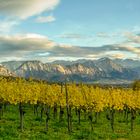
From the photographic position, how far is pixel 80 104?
67.6m

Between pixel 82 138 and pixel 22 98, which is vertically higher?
pixel 22 98

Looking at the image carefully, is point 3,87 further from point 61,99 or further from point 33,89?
point 61,99

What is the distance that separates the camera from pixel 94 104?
213 ft

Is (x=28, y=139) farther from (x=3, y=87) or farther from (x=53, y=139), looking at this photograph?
(x=3, y=87)

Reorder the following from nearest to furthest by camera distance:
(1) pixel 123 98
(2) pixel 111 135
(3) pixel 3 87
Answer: (2) pixel 111 135 < (3) pixel 3 87 < (1) pixel 123 98

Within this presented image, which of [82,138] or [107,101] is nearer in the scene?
[82,138]

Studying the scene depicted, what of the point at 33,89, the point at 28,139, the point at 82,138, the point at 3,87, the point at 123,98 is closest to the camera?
the point at 28,139

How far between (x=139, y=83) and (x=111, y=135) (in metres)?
113

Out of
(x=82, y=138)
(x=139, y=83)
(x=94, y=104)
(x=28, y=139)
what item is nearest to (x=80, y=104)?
(x=94, y=104)

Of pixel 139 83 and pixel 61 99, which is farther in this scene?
pixel 139 83

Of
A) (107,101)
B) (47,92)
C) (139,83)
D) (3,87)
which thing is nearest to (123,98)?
(107,101)

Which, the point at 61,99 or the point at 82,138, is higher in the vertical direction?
the point at 61,99

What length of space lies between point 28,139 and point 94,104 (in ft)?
75.2

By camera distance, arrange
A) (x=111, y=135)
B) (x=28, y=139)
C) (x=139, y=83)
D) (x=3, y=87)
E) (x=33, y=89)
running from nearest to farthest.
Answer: (x=28, y=139), (x=111, y=135), (x=3, y=87), (x=33, y=89), (x=139, y=83)
